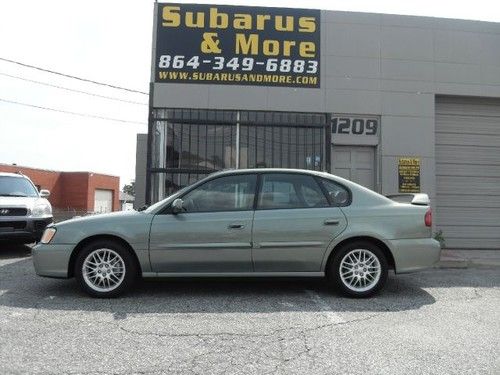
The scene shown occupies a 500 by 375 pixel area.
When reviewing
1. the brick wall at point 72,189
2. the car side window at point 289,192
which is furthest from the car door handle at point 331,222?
the brick wall at point 72,189

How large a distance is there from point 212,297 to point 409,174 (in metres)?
6.19

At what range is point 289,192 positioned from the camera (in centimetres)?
613

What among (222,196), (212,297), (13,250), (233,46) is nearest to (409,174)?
(233,46)

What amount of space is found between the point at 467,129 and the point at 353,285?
6.65m

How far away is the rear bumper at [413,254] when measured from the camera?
236 inches

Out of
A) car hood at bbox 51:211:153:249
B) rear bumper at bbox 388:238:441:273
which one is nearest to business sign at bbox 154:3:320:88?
car hood at bbox 51:211:153:249

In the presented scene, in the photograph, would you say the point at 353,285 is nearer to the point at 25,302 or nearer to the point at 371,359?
the point at 371,359

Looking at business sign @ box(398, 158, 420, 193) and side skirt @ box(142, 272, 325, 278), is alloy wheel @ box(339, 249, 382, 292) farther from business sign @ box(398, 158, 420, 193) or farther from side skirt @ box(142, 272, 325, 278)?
business sign @ box(398, 158, 420, 193)

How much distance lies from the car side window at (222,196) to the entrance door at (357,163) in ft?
16.5

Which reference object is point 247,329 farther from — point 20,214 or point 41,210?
point 41,210

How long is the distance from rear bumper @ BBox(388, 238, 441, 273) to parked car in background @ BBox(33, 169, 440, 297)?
0.5 inches

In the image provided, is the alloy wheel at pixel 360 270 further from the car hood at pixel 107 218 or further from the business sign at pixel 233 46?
the business sign at pixel 233 46

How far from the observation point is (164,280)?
22.4ft

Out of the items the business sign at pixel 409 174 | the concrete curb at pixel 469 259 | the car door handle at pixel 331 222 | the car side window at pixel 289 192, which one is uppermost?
the business sign at pixel 409 174
